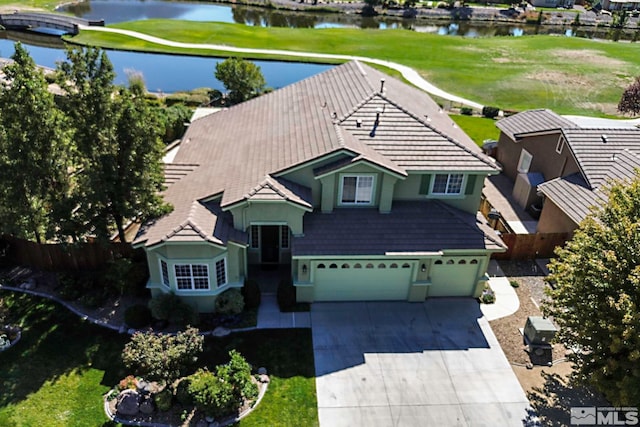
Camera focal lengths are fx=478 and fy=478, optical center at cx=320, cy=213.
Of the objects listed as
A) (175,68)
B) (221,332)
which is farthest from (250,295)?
(175,68)

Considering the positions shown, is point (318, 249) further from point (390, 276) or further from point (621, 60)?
point (621, 60)

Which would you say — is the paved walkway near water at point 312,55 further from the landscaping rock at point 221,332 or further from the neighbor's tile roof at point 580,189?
the landscaping rock at point 221,332

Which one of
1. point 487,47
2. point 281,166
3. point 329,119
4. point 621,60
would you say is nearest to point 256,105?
point 329,119

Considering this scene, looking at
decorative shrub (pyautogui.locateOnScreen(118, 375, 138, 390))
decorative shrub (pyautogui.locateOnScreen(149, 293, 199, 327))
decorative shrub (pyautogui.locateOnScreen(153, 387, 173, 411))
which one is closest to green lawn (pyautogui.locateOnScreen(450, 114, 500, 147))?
decorative shrub (pyautogui.locateOnScreen(149, 293, 199, 327))

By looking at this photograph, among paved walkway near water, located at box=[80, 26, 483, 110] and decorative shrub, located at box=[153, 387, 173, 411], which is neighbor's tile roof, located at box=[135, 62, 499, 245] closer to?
decorative shrub, located at box=[153, 387, 173, 411]

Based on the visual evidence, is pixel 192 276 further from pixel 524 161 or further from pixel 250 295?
pixel 524 161
